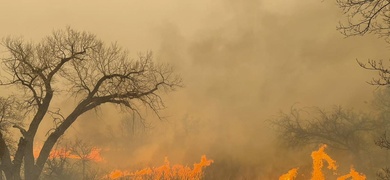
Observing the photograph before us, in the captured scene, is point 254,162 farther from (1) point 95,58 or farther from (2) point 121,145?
(2) point 121,145

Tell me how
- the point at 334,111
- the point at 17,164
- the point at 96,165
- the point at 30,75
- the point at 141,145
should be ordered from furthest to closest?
the point at 141,145
the point at 96,165
the point at 334,111
the point at 30,75
the point at 17,164

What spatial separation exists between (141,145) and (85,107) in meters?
27.1

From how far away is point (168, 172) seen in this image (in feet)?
93.1

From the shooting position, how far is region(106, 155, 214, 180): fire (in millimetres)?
25019

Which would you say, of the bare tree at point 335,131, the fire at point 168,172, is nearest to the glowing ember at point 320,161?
the bare tree at point 335,131

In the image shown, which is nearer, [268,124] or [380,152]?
[380,152]

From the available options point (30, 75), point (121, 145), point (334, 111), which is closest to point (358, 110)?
point (334, 111)

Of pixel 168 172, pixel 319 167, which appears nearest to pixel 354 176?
pixel 319 167

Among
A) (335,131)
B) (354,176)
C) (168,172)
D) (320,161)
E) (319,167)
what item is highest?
(168,172)

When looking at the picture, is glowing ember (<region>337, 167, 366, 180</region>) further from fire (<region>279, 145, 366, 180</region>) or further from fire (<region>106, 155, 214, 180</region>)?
fire (<region>106, 155, 214, 180</region>)

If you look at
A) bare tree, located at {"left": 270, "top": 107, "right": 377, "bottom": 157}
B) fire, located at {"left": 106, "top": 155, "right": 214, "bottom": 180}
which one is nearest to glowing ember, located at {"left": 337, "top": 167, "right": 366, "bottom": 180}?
bare tree, located at {"left": 270, "top": 107, "right": 377, "bottom": 157}

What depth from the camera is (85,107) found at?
15.9 m

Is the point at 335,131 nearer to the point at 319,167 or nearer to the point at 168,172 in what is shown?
the point at 319,167

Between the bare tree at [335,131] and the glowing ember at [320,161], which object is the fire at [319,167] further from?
the bare tree at [335,131]
